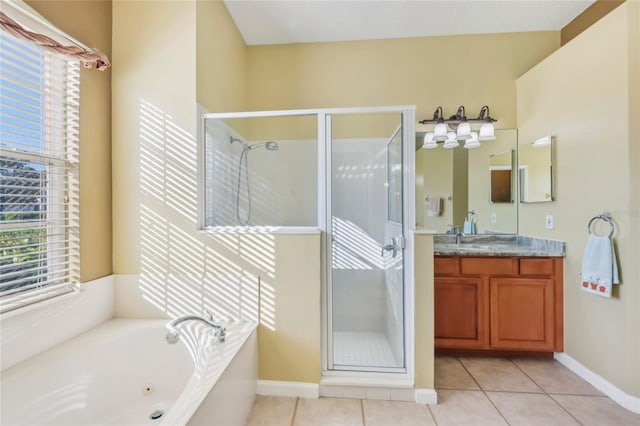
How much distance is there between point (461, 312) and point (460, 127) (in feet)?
5.39

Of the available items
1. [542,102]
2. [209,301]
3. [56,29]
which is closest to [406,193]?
[209,301]

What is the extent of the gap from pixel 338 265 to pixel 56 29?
2.06 meters

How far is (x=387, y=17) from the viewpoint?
2.48 metres

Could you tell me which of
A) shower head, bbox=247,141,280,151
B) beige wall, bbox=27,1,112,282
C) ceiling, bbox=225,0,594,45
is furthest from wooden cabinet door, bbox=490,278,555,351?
beige wall, bbox=27,1,112,282

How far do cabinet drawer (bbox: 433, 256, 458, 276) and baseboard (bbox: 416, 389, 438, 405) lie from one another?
89 centimetres

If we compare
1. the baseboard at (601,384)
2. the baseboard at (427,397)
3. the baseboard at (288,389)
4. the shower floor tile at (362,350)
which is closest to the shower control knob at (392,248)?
the shower floor tile at (362,350)

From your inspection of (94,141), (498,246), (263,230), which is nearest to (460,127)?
(498,246)

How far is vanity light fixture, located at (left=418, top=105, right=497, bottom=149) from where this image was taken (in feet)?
8.41

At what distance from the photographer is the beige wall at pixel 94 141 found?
170 centimetres

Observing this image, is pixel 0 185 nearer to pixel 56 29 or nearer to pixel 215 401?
pixel 56 29

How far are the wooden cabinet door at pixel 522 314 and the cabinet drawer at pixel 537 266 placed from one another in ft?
0.19

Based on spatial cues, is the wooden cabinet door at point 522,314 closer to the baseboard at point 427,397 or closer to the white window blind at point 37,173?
the baseboard at point 427,397

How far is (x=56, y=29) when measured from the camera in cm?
144

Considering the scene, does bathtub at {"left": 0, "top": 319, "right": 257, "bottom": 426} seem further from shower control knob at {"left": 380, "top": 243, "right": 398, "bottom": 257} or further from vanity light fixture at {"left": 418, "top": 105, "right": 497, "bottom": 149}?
vanity light fixture at {"left": 418, "top": 105, "right": 497, "bottom": 149}
